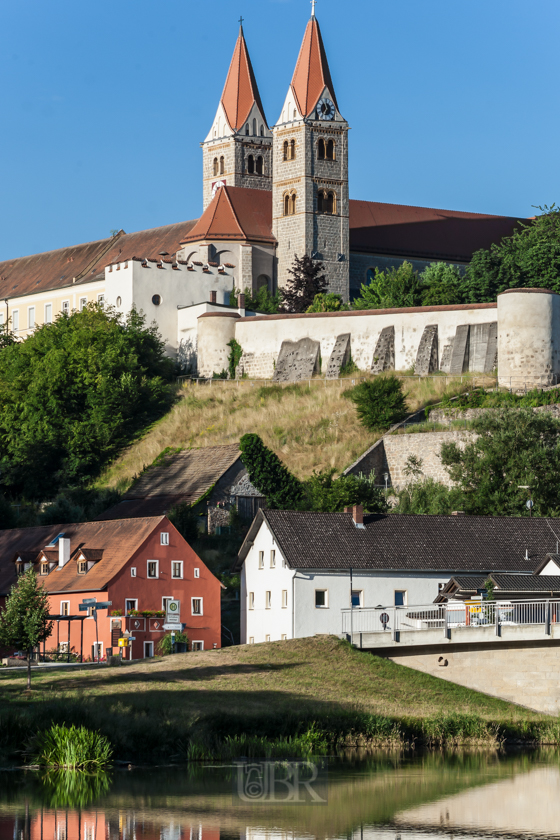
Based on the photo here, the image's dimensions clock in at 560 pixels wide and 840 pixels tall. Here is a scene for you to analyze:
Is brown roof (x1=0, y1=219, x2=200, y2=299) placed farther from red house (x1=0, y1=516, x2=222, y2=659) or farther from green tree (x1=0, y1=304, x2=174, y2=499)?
red house (x1=0, y1=516, x2=222, y2=659)

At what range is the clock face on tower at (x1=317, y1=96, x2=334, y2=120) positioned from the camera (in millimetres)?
95125

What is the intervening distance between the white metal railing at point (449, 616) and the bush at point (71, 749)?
12579 millimetres

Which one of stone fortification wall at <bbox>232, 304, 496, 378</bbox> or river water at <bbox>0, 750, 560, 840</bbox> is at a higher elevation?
stone fortification wall at <bbox>232, 304, 496, 378</bbox>

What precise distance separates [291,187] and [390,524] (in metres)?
47.3

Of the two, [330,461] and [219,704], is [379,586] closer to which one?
[219,704]

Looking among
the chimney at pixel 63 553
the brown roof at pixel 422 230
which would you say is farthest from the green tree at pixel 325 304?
the chimney at pixel 63 553

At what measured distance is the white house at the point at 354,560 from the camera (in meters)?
47.7

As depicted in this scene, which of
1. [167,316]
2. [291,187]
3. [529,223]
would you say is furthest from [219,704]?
[529,223]

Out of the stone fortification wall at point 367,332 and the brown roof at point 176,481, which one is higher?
the stone fortification wall at point 367,332

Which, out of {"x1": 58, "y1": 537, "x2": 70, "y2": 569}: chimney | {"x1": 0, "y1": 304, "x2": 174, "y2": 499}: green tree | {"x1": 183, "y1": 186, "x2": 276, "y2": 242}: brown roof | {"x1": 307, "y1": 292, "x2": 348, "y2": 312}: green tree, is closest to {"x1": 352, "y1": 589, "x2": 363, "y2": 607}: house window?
{"x1": 58, "y1": 537, "x2": 70, "y2": 569}: chimney

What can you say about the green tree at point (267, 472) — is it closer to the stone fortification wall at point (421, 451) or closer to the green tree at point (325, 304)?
the stone fortification wall at point (421, 451)

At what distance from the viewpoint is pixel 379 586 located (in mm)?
48594

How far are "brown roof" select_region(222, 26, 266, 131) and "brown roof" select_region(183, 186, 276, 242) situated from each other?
904cm

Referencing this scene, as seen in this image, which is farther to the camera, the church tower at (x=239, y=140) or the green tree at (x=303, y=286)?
the church tower at (x=239, y=140)
